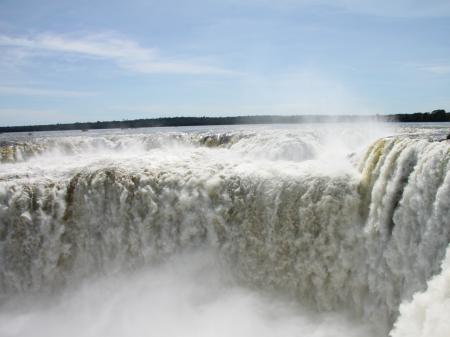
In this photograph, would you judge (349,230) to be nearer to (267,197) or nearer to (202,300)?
(267,197)

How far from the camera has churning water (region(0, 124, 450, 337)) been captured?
7.38m

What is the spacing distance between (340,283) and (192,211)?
3.51m

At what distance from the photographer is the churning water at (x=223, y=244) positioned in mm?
7383

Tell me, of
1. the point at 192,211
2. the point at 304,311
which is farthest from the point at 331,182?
the point at 192,211

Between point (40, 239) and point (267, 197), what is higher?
point (267, 197)

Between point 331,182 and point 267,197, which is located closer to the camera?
point 331,182

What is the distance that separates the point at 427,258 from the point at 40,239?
811 cm

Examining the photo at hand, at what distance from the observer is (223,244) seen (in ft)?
31.5

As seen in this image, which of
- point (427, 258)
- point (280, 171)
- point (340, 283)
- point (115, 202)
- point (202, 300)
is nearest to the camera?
point (427, 258)

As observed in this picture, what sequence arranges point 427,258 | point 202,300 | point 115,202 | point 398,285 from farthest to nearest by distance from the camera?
point 115,202 < point 202,300 < point 398,285 < point 427,258

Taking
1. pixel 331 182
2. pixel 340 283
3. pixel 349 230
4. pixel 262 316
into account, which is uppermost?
pixel 331 182

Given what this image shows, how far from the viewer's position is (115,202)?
10.5 meters

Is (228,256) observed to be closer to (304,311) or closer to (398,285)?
(304,311)

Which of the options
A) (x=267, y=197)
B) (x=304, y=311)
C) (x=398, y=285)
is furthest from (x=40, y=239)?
(x=398, y=285)
